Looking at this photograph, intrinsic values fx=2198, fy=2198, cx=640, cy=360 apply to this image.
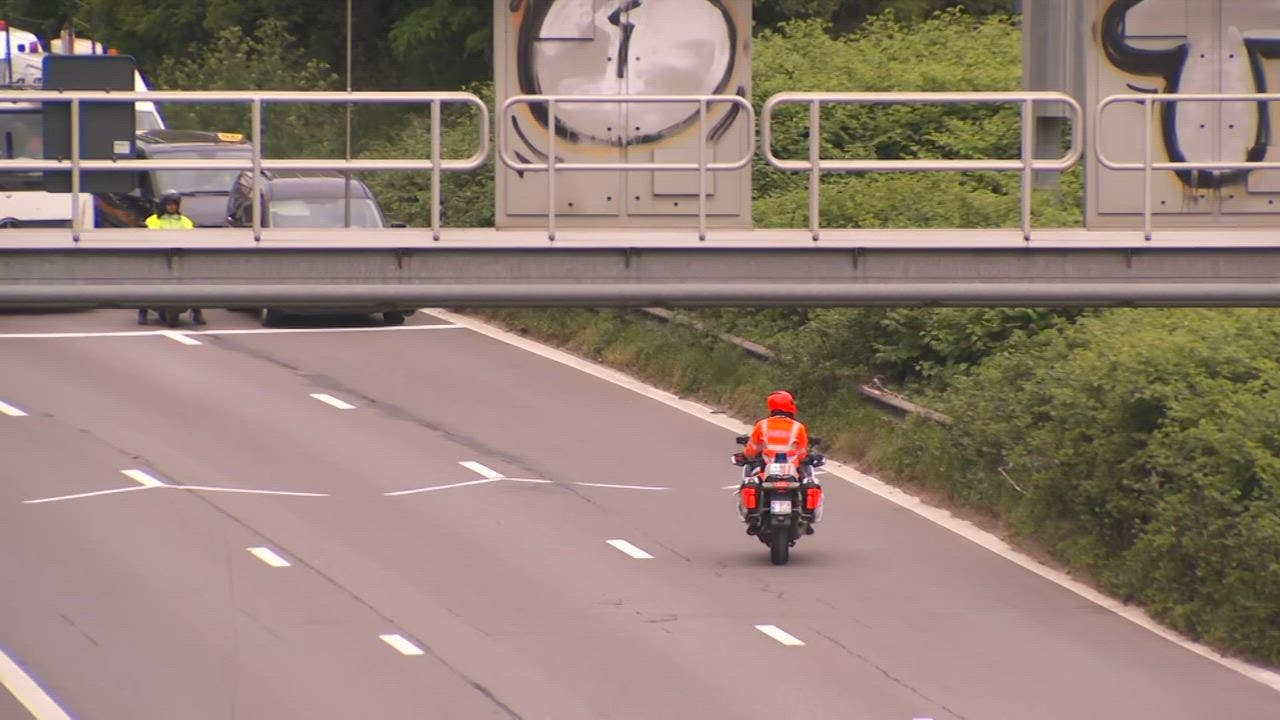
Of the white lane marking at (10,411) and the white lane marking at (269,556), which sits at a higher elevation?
the white lane marking at (10,411)

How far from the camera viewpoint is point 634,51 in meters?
16.0

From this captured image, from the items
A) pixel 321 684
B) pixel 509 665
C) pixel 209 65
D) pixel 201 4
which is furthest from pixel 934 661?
pixel 201 4

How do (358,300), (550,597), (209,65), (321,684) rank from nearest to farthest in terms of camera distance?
(358,300) < (321,684) < (550,597) < (209,65)

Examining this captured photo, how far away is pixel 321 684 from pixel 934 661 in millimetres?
4640

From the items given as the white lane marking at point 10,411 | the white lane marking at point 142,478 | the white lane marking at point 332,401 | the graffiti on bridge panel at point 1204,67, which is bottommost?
the white lane marking at point 142,478

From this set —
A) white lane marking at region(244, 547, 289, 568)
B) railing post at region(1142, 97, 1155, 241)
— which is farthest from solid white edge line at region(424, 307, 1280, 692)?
white lane marking at region(244, 547, 289, 568)

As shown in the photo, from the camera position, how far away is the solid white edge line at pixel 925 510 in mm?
17703

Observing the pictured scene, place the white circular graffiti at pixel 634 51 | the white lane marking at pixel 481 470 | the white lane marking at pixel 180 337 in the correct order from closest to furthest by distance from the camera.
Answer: the white circular graffiti at pixel 634 51, the white lane marking at pixel 481 470, the white lane marking at pixel 180 337

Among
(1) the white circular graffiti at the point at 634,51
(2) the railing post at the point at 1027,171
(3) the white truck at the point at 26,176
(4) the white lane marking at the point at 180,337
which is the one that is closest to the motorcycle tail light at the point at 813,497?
(1) the white circular graffiti at the point at 634,51

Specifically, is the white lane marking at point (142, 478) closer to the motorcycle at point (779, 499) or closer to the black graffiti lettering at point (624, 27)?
the motorcycle at point (779, 499)

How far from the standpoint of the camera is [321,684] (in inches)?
628

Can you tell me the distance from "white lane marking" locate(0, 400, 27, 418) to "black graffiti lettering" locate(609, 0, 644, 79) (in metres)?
12.6

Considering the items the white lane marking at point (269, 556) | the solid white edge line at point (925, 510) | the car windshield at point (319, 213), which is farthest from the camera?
the car windshield at point (319, 213)

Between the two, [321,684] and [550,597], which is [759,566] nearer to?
[550,597]
